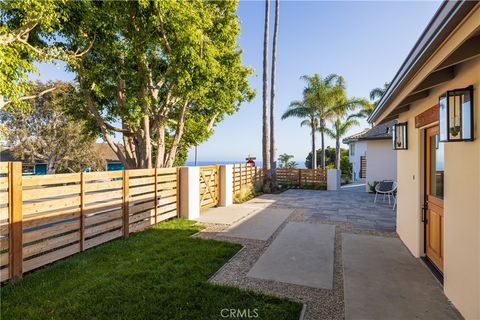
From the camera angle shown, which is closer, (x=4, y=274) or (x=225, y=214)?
(x=4, y=274)

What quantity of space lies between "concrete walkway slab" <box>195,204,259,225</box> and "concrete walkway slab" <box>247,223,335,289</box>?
1963mm

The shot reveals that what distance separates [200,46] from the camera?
782 cm

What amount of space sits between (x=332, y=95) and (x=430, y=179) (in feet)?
55.9

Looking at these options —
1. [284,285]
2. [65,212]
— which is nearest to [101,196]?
[65,212]

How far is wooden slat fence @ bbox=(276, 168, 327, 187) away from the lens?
17.0m

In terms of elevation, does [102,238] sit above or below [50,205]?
below

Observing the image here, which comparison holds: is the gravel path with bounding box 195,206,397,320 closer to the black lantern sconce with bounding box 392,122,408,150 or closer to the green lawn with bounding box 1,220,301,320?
the green lawn with bounding box 1,220,301,320

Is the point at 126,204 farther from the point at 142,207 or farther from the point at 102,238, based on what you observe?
the point at 102,238

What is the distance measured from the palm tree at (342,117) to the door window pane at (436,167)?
1677 cm

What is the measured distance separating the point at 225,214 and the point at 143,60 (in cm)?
578

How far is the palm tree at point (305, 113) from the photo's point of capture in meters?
20.8

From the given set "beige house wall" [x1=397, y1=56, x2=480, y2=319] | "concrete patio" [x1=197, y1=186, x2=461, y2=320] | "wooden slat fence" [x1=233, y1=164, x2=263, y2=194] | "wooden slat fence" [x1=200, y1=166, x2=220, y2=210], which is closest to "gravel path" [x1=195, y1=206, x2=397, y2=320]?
"concrete patio" [x1=197, y1=186, x2=461, y2=320]

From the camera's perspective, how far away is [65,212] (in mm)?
4523

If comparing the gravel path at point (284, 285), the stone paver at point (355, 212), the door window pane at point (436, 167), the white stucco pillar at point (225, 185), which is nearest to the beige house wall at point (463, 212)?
the door window pane at point (436, 167)
